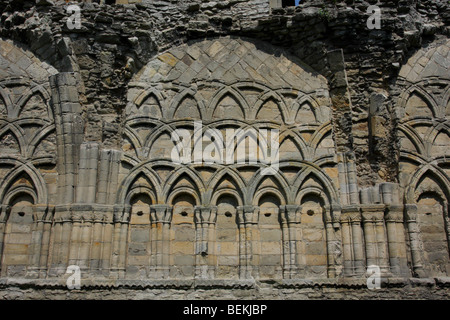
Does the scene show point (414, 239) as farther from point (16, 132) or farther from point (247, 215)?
point (16, 132)

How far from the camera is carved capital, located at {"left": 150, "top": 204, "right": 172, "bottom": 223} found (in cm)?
756

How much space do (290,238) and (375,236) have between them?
1.53 meters

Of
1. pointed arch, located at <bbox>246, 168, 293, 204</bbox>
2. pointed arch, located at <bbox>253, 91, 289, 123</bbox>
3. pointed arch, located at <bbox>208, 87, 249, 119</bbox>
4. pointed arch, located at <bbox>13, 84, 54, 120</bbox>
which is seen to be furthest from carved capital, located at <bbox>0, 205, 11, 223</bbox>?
pointed arch, located at <bbox>253, 91, 289, 123</bbox>

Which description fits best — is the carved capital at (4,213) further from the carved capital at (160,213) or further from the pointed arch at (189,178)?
the pointed arch at (189,178)

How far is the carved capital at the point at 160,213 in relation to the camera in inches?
298

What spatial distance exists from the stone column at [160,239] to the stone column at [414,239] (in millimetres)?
4421

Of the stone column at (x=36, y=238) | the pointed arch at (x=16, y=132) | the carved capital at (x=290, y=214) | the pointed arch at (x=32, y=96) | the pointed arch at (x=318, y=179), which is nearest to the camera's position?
the stone column at (x=36, y=238)

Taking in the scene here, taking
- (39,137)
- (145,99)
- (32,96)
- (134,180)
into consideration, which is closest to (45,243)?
(134,180)

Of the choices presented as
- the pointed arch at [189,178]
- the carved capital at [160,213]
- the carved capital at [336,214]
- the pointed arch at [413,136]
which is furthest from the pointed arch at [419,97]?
the carved capital at [160,213]

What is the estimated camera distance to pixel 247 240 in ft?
24.6

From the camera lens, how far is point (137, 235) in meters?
7.57

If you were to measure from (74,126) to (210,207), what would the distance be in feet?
9.71

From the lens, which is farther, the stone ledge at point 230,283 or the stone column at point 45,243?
the stone column at point 45,243

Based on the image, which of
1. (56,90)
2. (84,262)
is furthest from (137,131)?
(84,262)
